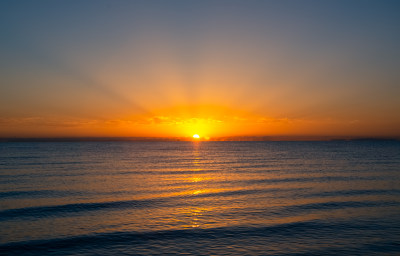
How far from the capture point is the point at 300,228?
18.1m

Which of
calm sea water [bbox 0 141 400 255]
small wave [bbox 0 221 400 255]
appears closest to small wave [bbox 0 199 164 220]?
calm sea water [bbox 0 141 400 255]

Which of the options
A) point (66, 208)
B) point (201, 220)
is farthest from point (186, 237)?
point (66, 208)

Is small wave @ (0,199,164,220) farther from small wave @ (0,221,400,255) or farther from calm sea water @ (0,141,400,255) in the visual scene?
small wave @ (0,221,400,255)

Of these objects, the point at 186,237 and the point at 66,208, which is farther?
the point at 66,208

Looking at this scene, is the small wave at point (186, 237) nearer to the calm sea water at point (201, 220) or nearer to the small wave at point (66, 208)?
the calm sea water at point (201, 220)

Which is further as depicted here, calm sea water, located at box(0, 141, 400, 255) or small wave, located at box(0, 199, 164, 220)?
small wave, located at box(0, 199, 164, 220)

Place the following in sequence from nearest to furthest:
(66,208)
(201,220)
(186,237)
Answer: (186,237) < (201,220) < (66,208)

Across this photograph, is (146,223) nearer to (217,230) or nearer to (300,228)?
(217,230)

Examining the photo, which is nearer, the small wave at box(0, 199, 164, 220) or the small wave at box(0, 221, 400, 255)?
the small wave at box(0, 221, 400, 255)

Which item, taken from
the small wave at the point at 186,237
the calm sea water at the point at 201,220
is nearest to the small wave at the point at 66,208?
the calm sea water at the point at 201,220

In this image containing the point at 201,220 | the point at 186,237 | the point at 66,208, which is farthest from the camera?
the point at 66,208

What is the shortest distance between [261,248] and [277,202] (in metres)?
10.6

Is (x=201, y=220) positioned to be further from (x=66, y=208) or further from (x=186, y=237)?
(x=66, y=208)

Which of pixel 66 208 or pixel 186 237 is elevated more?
pixel 186 237
